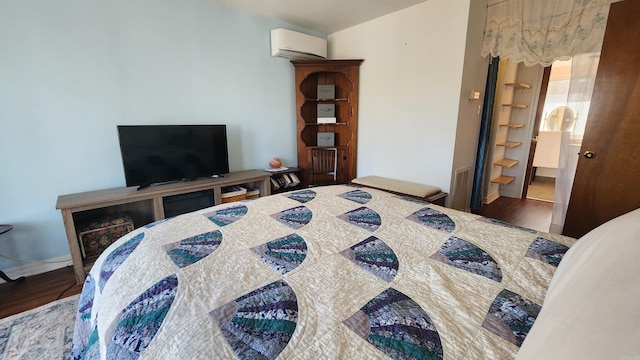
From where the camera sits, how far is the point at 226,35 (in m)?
2.75

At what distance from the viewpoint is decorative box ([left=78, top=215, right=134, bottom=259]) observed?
208 cm

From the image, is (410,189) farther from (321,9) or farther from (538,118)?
(538,118)

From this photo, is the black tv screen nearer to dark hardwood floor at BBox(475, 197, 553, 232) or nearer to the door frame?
dark hardwood floor at BBox(475, 197, 553, 232)

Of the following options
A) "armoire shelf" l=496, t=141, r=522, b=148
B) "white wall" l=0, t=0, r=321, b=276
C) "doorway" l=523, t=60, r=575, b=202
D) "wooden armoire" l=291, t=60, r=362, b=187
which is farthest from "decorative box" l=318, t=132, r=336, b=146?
"doorway" l=523, t=60, r=575, b=202

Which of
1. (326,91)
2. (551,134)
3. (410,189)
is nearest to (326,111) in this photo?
(326,91)

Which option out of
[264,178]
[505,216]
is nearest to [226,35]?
[264,178]

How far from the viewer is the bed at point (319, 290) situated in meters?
0.64

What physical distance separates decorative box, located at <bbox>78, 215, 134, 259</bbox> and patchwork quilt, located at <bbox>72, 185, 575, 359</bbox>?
1265mm

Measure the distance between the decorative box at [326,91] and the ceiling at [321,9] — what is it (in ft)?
2.37

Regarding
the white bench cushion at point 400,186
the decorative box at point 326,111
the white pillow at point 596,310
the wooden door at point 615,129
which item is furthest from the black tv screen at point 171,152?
the wooden door at point 615,129

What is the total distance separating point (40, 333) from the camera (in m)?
1.52

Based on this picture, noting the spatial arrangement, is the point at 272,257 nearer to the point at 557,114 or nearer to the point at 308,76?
the point at 308,76

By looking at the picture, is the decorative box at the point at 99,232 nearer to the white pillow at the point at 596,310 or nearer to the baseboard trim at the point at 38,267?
the baseboard trim at the point at 38,267

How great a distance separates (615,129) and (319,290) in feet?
8.76
